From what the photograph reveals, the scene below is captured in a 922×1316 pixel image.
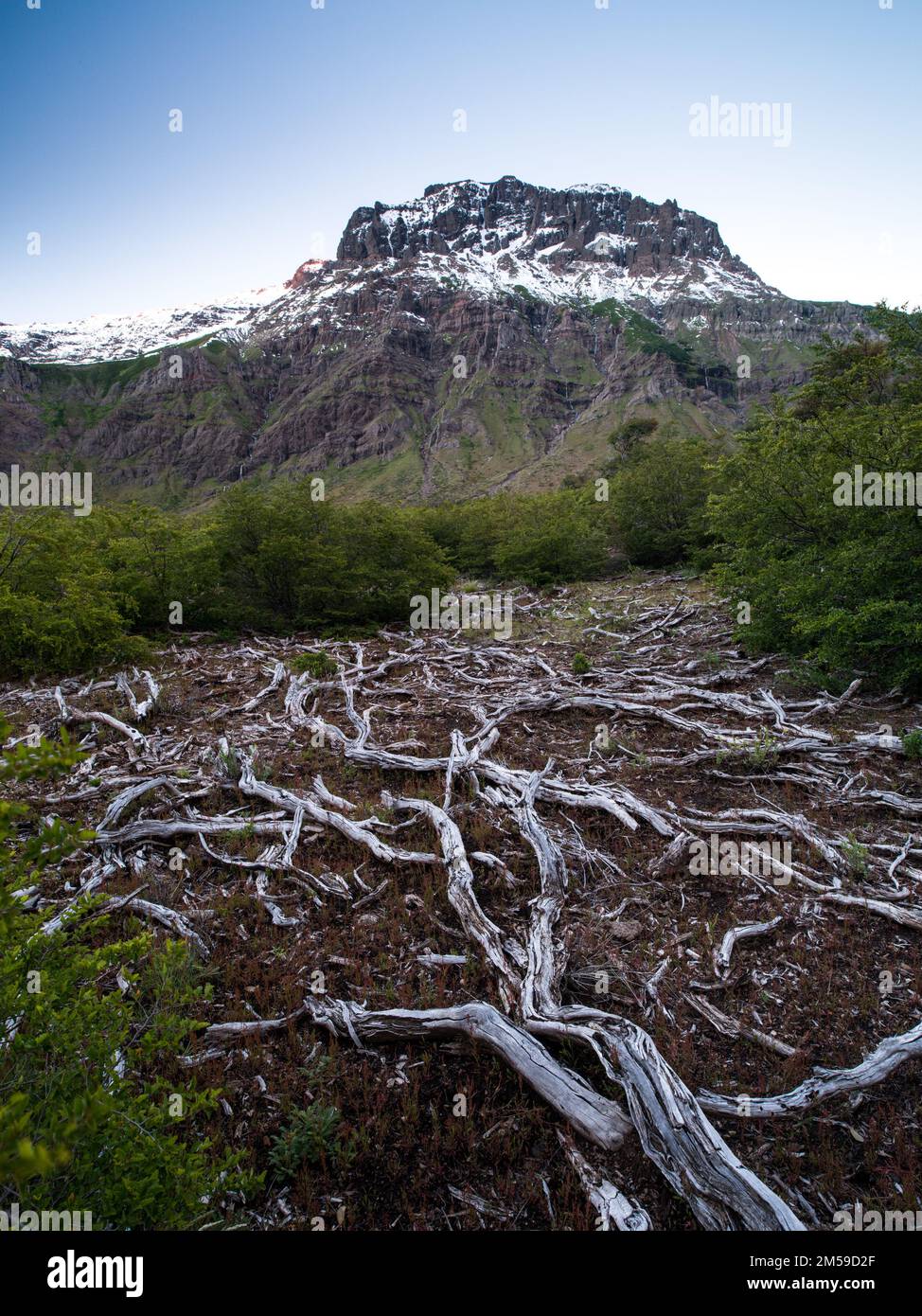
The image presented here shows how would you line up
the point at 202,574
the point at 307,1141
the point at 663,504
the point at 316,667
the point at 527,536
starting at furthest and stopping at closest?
the point at 663,504 → the point at 527,536 → the point at 202,574 → the point at 316,667 → the point at 307,1141

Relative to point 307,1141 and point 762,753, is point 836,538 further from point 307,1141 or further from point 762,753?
point 307,1141

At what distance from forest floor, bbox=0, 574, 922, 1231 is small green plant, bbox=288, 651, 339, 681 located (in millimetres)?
1862

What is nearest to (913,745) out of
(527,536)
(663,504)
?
(527,536)

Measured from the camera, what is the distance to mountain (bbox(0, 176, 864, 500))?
131875 millimetres

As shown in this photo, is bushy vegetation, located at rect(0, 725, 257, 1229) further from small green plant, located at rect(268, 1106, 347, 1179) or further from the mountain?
the mountain

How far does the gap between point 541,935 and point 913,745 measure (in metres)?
5.91

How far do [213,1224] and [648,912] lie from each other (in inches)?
147

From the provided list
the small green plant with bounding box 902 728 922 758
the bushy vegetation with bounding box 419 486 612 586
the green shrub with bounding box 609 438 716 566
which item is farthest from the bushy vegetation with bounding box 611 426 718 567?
the small green plant with bounding box 902 728 922 758

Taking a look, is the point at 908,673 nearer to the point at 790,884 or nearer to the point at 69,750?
the point at 790,884

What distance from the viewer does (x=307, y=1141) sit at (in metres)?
2.95
